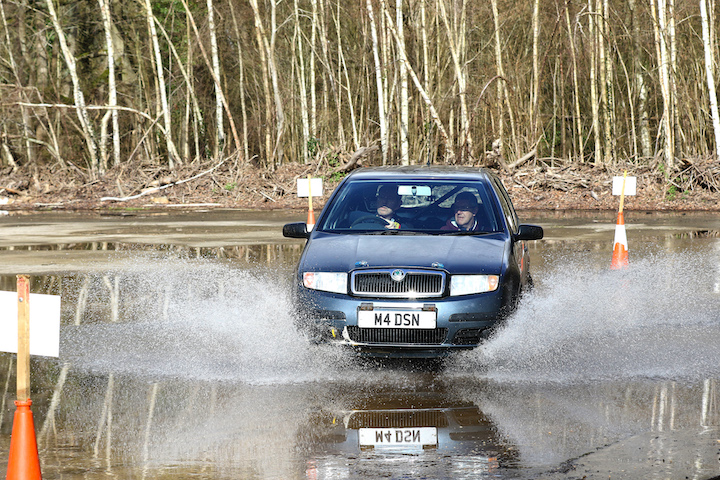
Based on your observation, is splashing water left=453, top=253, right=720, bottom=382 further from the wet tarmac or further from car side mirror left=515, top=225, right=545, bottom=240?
car side mirror left=515, top=225, right=545, bottom=240

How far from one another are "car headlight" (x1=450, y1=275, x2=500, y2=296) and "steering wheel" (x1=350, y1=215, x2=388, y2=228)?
1.31m

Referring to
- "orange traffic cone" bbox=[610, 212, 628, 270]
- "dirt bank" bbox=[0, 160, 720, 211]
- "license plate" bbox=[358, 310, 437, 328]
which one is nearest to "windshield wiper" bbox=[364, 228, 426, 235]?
"license plate" bbox=[358, 310, 437, 328]

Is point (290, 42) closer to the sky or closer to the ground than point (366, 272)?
closer to the sky

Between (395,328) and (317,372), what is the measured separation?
0.72 meters

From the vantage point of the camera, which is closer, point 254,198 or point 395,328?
point 395,328

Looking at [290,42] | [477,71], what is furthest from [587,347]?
[290,42]

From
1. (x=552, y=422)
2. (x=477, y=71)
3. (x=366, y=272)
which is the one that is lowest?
(x=552, y=422)

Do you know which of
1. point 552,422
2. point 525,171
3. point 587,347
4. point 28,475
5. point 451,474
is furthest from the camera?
point 525,171

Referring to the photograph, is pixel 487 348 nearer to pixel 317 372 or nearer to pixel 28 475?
pixel 317 372

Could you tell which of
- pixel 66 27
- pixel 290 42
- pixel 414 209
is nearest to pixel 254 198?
pixel 66 27

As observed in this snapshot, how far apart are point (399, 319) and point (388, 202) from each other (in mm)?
1773

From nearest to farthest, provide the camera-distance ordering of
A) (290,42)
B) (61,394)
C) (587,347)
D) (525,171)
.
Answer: (61,394) < (587,347) < (525,171) < (290,42)

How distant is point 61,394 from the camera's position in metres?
6.68

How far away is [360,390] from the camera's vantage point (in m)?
6.80
